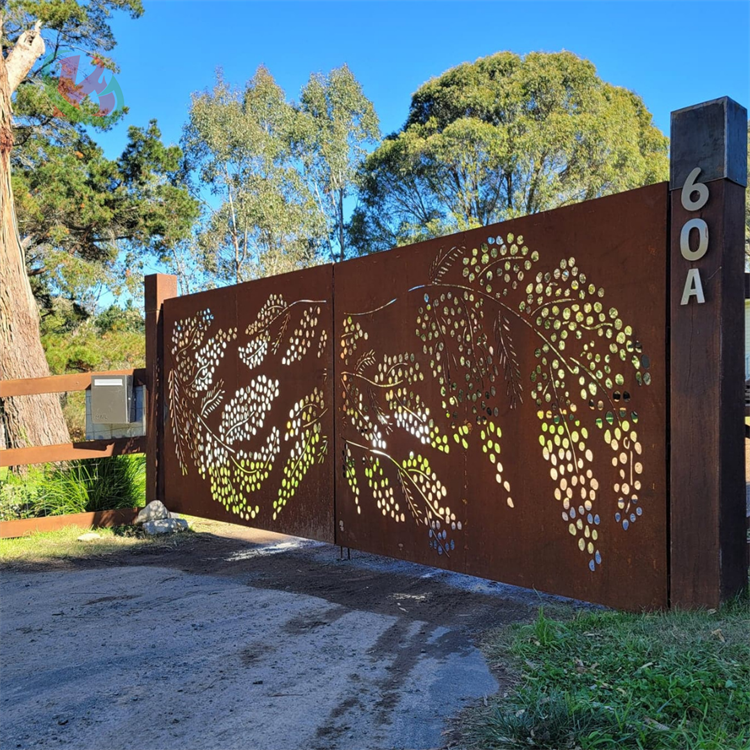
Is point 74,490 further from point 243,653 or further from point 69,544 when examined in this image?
point 243,653

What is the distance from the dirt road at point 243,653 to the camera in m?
3.07

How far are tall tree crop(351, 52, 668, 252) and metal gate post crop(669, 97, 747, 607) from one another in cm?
2275

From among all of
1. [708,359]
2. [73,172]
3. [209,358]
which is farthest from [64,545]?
[73,172]

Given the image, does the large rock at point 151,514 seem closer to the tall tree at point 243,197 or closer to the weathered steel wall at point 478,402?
the weathered steel wall at point 478,402

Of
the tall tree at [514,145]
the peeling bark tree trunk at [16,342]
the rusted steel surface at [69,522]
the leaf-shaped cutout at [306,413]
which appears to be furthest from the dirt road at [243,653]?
the tall tree at [514,145]

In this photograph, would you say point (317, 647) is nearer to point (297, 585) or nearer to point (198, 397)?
point (297, 585)

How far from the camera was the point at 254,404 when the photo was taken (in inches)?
283

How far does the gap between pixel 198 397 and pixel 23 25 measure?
14534mm

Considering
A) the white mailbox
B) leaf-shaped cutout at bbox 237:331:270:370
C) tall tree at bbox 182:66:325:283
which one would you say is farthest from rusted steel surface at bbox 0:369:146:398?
tall tree at bbox 182:66:325:283

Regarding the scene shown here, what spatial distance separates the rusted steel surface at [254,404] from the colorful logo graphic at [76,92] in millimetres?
11648

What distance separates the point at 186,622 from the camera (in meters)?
4.64

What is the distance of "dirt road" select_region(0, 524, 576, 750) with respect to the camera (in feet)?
10.1

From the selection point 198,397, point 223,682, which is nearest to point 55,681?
point 223,682

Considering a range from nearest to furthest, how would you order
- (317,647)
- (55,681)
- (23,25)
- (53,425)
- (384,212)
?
(55,681), (317,647), (53,425), (23,25), (384,212)
